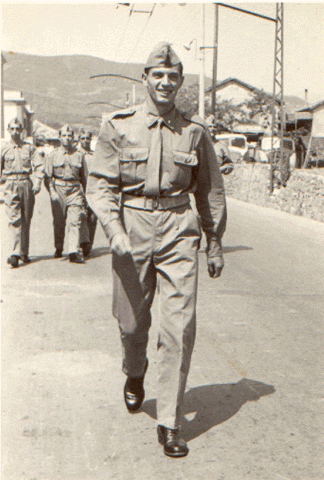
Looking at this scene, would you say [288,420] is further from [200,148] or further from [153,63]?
[153,63]

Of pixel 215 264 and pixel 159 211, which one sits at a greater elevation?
pixel 159 211

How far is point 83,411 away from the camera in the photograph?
486 centimetres

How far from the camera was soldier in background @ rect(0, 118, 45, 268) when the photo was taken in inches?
428

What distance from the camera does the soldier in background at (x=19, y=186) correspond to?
10.9 meters

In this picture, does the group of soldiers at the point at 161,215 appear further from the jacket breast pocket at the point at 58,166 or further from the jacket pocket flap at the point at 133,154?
the jacket breast pocket at the point at 58,166

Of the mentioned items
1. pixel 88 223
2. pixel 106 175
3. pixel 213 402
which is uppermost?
pixel 106 175

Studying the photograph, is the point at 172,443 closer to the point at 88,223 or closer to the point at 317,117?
the point at 88,223

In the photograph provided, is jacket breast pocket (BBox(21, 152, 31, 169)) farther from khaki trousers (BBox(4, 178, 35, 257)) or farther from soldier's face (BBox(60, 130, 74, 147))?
soldier's face (BBox(60, 130, 74, 147))

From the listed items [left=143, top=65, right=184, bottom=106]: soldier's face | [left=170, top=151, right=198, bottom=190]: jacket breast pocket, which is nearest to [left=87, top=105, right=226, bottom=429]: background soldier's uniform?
[left=170, top=151, right=198, bottom=190]: jacket breast pocket

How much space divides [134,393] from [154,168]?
139cm

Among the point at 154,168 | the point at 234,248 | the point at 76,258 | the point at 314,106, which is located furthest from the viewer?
the point at 314,106

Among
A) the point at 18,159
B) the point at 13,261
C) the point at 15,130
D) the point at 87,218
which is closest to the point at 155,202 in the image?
the point at 15,130

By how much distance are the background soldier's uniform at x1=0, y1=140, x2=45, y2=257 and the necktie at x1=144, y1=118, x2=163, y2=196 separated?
671 cm

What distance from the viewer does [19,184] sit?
11.1 m
